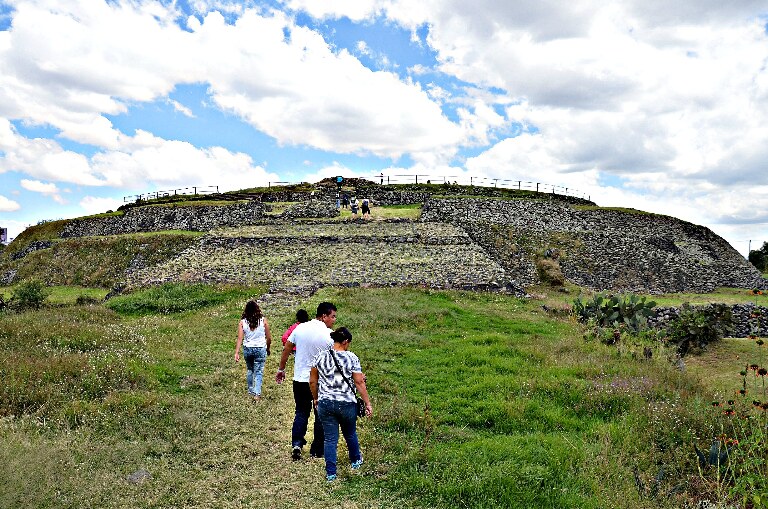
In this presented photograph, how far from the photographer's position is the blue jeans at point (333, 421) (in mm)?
6988

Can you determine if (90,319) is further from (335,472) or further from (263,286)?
(335,472)

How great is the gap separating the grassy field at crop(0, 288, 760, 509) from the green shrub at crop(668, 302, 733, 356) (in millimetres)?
2104

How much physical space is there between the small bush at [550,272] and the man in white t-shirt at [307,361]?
2927 centimetres

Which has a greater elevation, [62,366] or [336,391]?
[336,391]

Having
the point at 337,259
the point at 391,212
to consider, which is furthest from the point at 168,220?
the point at 337,259

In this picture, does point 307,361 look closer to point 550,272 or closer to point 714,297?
point 550,272

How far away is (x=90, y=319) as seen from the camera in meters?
19.5

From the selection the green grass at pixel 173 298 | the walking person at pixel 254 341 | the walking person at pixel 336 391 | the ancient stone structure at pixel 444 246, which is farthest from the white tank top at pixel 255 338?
the ancient stone structure at pixel 444 246

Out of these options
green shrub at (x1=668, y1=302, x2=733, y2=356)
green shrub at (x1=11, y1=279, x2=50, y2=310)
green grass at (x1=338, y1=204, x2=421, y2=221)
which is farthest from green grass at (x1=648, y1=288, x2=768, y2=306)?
green shrub at (x1=11, y1=279, x2=50, y2=310)

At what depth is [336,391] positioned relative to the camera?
6.97 meters

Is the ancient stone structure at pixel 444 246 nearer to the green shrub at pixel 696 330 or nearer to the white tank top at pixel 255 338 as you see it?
the green shrub at pixel 696 330

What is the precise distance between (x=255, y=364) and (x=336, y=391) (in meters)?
4.40

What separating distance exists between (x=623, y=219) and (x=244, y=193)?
4435 centimetres

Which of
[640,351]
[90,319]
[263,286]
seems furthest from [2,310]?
[640,351]
